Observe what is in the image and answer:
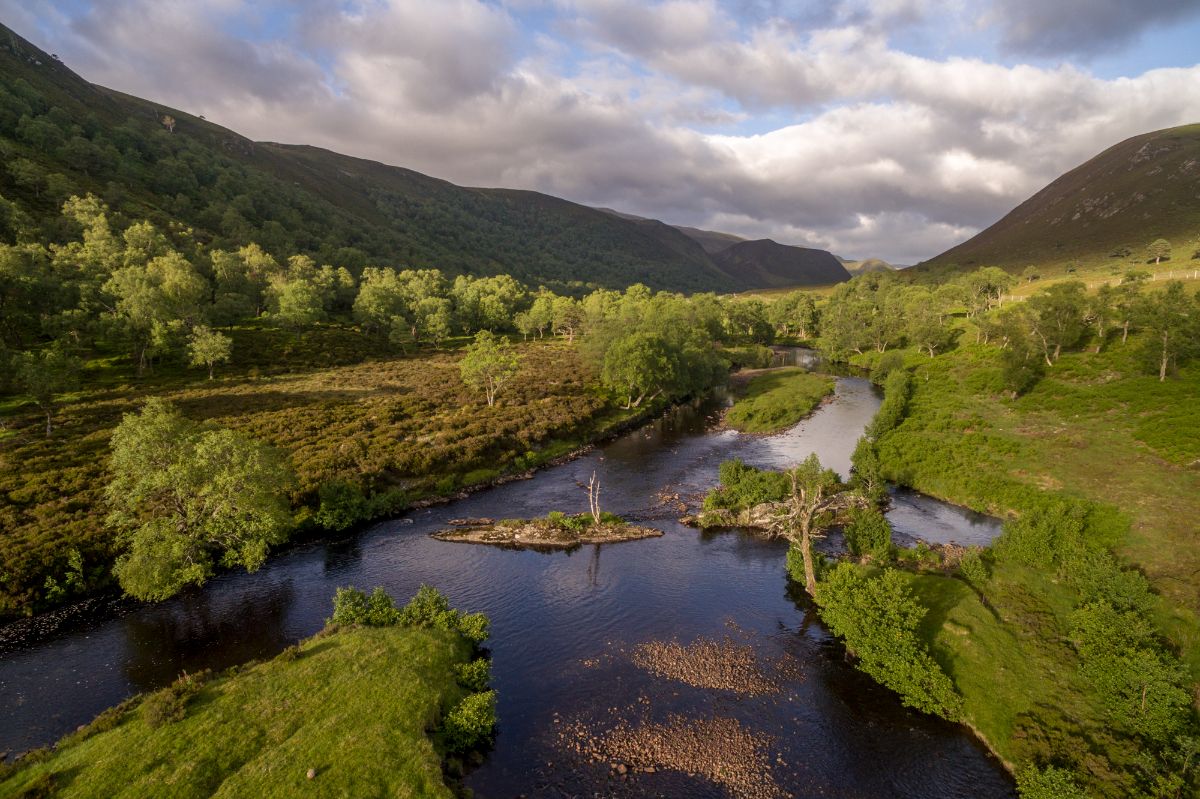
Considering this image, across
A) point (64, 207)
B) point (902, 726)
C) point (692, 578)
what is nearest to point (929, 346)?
point (692, 578)

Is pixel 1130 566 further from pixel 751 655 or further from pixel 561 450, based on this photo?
pixel 561 450

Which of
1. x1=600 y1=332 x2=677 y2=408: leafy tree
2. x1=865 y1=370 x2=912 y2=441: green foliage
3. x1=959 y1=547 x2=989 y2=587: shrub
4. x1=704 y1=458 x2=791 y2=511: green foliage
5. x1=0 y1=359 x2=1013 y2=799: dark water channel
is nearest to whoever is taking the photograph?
x1=0 y1=359 x2=1013 y2=799: dark water channel

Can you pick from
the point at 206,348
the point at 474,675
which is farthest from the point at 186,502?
the point at 206,348

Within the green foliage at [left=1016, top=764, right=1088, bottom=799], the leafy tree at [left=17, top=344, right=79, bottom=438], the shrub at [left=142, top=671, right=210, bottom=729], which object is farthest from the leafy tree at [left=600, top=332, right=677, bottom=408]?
the leafy tree at [left=17, top=344, right=79, bottom=438]

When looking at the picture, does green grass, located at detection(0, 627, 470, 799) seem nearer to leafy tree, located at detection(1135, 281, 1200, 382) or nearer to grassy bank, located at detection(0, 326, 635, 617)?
grassy bank, located at detection(0, 326, 635, 617)

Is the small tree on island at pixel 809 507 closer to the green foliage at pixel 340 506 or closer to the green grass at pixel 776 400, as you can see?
the green grass at pixel 776 400
